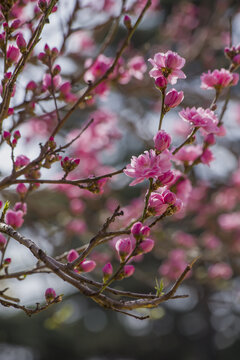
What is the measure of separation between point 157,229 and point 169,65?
168 cm

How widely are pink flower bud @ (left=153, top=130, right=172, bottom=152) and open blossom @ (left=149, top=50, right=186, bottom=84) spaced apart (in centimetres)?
21

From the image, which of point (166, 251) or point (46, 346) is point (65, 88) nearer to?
point (166, 251)

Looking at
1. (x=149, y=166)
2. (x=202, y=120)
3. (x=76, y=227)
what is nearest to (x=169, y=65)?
(x=202, y=120)

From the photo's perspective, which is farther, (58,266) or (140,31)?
(140,31)

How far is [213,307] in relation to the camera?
8844 millimetres

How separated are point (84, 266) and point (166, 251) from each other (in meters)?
1.99

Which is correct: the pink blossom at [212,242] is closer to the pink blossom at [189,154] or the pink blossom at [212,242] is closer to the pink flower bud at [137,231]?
the pink blossom at [189,154]

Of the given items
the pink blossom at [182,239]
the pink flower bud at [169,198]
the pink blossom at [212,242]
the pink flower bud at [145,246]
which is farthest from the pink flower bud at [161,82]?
the pink blossom at [212,242]

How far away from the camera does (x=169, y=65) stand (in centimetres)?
111

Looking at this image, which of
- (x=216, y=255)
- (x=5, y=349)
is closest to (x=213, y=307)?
(x=5, y=349)

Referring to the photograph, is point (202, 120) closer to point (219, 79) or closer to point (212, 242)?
point (219, 79)

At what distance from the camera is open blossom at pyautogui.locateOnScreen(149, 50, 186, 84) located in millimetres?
1104

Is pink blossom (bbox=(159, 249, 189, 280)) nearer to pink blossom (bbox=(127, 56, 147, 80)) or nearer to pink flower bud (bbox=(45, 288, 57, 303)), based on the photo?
pink blossom (bbox=(127, 56, 147, 80))

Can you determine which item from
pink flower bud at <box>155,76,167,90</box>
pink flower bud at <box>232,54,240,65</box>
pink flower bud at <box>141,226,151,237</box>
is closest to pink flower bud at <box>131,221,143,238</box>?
pink flower bud at <box>141,226,151,237</box>
